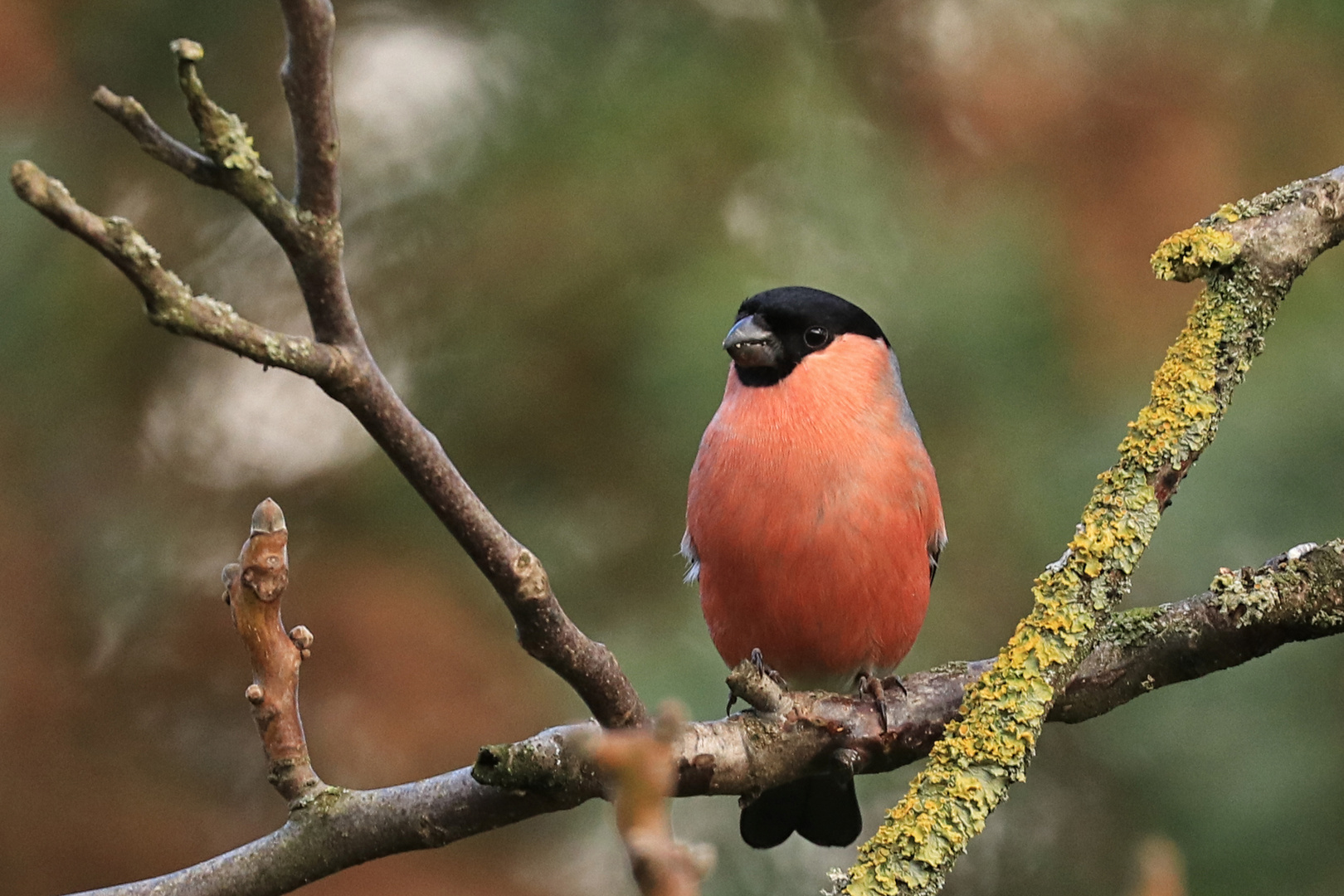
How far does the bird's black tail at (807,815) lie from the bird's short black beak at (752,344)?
1027mm

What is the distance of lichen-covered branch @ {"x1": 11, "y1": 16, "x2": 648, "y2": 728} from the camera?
4.37 ft

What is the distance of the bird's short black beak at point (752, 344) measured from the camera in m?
3.43

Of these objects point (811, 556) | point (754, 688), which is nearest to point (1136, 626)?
point (754, 688)

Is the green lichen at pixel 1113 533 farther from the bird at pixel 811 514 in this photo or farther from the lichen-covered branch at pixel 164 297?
the lichen-covered branch at pixel 164 297

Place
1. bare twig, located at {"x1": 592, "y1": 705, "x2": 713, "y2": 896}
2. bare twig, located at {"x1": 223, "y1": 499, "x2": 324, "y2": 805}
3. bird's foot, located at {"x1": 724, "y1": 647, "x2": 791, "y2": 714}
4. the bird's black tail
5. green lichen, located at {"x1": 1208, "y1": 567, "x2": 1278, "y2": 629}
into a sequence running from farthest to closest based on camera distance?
the bird's black tail
green lichen, located at {"x1": 1208, "y1": 567, "x2": 1278, "y2": 629}
bird's foot, located at {"x1": 724, "y1": 647, "x2": 791, "y2": 714}
bare twig, located at {"x1": 223, "y1": 499, "x2": 324, "y2": 805}
bare twig, located at {"x1": 592, "y1": 705, "x2": 713, "y2": 896}

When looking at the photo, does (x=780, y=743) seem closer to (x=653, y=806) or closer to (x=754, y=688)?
(x=754, y=688)

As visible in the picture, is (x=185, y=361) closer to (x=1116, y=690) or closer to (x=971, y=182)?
(x=971, y=182)

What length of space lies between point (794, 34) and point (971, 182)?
688 millimetres

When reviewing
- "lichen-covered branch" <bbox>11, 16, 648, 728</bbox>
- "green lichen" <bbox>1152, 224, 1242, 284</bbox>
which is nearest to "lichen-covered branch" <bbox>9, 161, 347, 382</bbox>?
"lichen-covered branch" <bbox>11, 16, 648, 728</bbox>

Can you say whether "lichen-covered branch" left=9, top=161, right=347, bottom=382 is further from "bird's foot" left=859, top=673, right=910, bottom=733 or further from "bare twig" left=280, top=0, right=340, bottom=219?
"bird's foot" left=859, top=673, right=910, bottom=733

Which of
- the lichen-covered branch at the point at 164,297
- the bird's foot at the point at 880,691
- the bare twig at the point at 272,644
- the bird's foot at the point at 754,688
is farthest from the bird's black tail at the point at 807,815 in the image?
the lichen-covered branch at the point at 164,297

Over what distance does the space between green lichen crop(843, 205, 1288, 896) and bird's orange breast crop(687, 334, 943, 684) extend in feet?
3.54

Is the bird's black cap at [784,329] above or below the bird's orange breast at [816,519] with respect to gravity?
above

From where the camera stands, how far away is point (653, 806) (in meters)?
0.83
